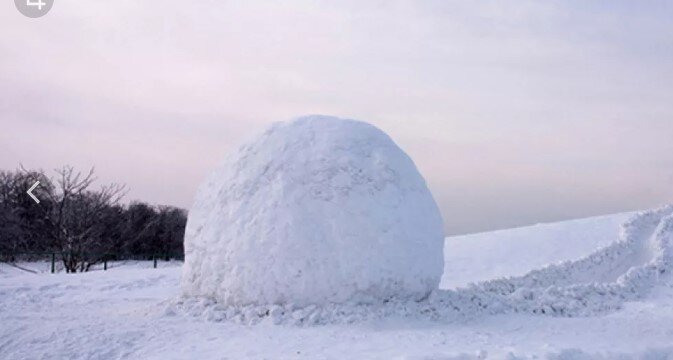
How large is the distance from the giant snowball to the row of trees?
46.2 ft

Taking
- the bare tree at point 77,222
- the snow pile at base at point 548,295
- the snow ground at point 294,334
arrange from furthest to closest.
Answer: the bare tree at point 77,222
the snow pile at base at point 548,295
the snow ground at point 294,334

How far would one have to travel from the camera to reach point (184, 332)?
29.7ft

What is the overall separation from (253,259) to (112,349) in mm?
2055

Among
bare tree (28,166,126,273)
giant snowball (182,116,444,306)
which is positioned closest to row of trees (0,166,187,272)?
bare tree (28,166,126,273)

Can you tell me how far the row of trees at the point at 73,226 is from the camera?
2395 cm

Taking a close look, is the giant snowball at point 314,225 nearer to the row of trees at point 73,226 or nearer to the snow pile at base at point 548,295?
the snow pile at base at point 548,295

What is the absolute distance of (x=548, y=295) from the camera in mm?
11594

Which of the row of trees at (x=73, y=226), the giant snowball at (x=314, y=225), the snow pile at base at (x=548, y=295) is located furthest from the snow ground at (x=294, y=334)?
the row of trees at (x=73, y=226)

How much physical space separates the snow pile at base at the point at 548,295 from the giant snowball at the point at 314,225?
0.20 metres

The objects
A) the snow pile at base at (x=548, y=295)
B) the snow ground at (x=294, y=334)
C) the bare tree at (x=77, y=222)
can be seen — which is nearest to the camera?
the snow ground at (x=294, y=334)

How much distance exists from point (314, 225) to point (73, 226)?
55.1 feet

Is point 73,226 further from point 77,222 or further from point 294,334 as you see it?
point 294,334

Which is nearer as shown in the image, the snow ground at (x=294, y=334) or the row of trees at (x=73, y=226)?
the snow ground at (x=294, y=334)

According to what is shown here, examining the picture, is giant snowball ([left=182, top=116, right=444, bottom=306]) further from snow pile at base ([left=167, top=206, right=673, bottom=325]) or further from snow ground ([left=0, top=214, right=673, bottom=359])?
snow ground ([left=0, top=214, right=673, bottom=359])
